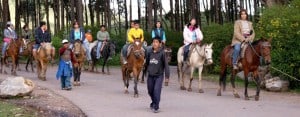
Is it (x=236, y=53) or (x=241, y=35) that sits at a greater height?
(x=241, y=35)

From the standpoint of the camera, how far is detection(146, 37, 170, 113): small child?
1295cm

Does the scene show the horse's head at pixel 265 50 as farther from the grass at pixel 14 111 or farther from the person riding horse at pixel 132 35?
the grass at pixel 14 111

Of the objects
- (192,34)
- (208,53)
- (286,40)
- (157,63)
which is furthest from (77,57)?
(286,40)

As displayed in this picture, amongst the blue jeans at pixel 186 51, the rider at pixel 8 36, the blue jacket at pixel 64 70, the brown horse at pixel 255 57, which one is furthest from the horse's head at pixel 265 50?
the rider at pixel 8 36

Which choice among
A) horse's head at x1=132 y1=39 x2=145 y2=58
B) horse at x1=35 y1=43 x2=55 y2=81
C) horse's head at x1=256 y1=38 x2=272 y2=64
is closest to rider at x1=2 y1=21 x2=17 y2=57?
horse at x1=35 y1=43 x2=55 y2=81

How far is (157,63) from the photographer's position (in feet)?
43.1

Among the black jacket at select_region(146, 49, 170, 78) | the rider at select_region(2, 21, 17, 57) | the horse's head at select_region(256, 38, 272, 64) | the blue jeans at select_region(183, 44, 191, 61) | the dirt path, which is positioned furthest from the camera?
the rider at select_region(2, 21, 17, 57)

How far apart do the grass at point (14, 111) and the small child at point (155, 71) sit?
2903 mm

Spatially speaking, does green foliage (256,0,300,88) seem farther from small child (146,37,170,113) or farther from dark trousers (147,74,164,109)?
dark trousers (147,74,164,109)

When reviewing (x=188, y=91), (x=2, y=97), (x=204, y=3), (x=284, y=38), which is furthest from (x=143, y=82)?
(x=204, y=3)

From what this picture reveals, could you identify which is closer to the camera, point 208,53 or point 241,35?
point 241,35

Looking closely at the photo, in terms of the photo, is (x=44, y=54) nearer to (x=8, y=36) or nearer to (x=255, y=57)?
(x=8, y=36)

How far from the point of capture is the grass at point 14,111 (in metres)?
12.5

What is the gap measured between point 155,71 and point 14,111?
362cm
